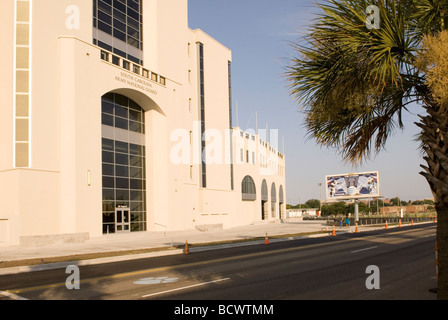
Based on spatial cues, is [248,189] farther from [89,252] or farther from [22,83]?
[89,252]

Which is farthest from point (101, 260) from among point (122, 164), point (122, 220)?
point (122, 164)

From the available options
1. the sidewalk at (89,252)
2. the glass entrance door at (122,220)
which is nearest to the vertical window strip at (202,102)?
the sidewalk at (89,252)

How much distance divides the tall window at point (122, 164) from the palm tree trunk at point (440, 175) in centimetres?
3009

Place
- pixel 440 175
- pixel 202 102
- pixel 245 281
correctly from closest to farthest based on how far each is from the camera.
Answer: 1. pixel 440 175
2. pixel 245 281
3. pixel 202 102

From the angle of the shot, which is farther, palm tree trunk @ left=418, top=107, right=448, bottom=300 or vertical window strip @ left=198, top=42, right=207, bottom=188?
vertical window strip @ left=198, top=42, right=207, bottom=188

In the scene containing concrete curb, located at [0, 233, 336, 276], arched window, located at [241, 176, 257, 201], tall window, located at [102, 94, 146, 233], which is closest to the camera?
concrete curb, located at [0, 233, 336, 276]

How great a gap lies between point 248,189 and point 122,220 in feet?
105

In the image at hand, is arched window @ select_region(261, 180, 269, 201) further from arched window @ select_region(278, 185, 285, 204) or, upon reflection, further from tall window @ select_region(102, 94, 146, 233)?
tall window @ select_region(102, 94, 146, 233)

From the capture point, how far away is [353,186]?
61.3m

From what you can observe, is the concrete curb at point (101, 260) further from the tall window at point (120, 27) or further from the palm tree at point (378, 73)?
the tall window at point (120, 27)

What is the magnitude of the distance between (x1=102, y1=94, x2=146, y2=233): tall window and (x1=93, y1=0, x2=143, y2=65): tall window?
445 centimetres

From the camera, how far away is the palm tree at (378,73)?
547 cm

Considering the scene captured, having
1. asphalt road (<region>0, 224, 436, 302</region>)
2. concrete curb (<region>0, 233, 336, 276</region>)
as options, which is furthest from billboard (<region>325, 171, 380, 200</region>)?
asphalt road (<region>0, 224, 436, 302</region>)

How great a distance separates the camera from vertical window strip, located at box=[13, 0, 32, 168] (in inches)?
1056
